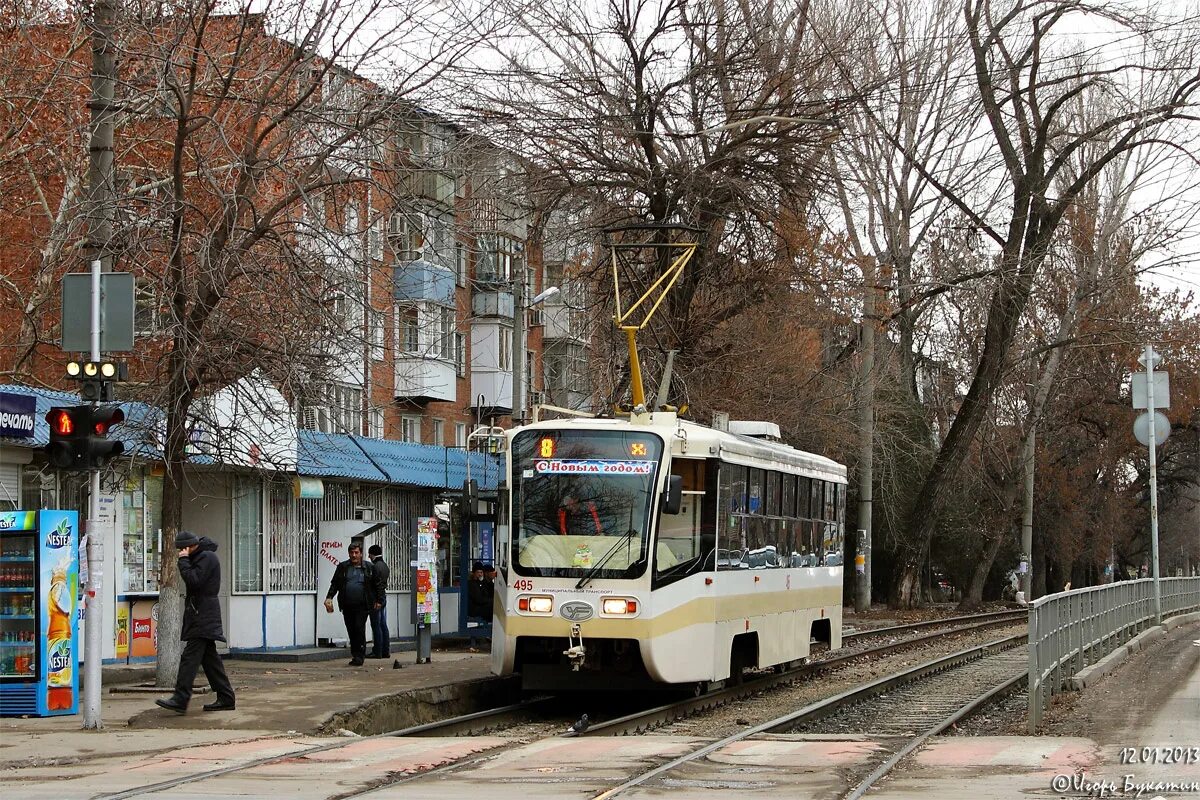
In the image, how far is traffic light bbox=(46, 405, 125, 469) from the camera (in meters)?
14.2

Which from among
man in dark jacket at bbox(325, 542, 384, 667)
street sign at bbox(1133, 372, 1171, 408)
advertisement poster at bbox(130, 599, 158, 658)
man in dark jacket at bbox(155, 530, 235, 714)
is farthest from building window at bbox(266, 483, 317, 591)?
street sign at bbox(1133, 372, 1171, 408)

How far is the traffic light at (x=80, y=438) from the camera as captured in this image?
1425 centimetres

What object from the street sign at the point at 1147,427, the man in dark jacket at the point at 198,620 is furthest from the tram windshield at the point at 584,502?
the street sign at the point at 1147,427

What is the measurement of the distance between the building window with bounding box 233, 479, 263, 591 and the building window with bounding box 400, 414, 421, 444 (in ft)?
89.2

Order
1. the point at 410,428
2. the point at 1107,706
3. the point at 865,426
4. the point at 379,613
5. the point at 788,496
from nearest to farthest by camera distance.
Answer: the point at 1107,706
the point at 788,496
the point at 379,613
the point at 865,426
the point at 410,428

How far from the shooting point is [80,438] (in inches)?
564

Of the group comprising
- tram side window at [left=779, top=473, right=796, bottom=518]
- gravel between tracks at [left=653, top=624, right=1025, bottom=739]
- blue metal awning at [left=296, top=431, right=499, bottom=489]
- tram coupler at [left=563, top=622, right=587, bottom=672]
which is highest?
blue metal awning at [left=296, top=431, right=499, bottom=489]

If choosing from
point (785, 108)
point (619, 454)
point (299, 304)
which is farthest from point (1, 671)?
point (785, 108)

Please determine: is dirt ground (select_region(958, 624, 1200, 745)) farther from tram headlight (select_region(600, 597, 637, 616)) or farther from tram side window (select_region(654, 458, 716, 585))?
tram headlight (select_region(600, 597, 637, 616))

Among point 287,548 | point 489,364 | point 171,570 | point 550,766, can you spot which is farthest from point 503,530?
point 489,364

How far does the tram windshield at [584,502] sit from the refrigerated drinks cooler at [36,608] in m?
4.51

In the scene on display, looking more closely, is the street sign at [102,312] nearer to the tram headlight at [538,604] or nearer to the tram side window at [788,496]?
the tram headlight at [538,604]

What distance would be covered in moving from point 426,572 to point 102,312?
400 inches

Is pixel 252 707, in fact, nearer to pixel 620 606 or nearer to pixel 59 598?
pixel 59 598
